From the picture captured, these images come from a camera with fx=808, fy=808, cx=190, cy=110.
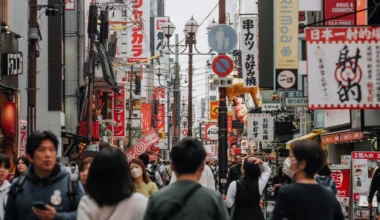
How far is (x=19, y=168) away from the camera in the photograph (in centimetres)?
1130

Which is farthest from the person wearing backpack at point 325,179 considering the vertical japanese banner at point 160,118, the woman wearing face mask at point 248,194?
the vertical japanese banner at point 160,118

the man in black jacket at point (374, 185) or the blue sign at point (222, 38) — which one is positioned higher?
the blue sign at point (222, 38)

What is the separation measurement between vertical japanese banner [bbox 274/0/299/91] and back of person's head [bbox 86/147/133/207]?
16.8m

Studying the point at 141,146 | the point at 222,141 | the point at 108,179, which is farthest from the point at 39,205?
the point at 141,146

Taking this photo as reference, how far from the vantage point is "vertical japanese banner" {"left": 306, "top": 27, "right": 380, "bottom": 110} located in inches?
551

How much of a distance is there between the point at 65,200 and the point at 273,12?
59.3 feet

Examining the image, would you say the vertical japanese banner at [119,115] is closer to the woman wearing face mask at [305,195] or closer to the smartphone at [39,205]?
the woman wearing face mask at [305,195]

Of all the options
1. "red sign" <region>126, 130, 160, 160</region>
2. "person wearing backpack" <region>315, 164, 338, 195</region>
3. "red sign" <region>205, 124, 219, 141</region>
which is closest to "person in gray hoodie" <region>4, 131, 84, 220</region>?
"person wearing backpack" <region>315, 164, 338, 195</region>

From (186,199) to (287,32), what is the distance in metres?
17.1

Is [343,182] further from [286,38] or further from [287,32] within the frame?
[287,32]

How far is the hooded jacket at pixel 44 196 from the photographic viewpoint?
6.32 m

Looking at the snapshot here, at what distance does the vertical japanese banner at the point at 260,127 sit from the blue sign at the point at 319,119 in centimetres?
501

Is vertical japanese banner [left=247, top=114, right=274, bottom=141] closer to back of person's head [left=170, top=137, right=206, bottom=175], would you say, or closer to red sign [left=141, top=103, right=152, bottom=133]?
back of person's head [left=170, top=137, right=206, bottom=175]

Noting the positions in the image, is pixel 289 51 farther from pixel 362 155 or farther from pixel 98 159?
pixel 98 159
